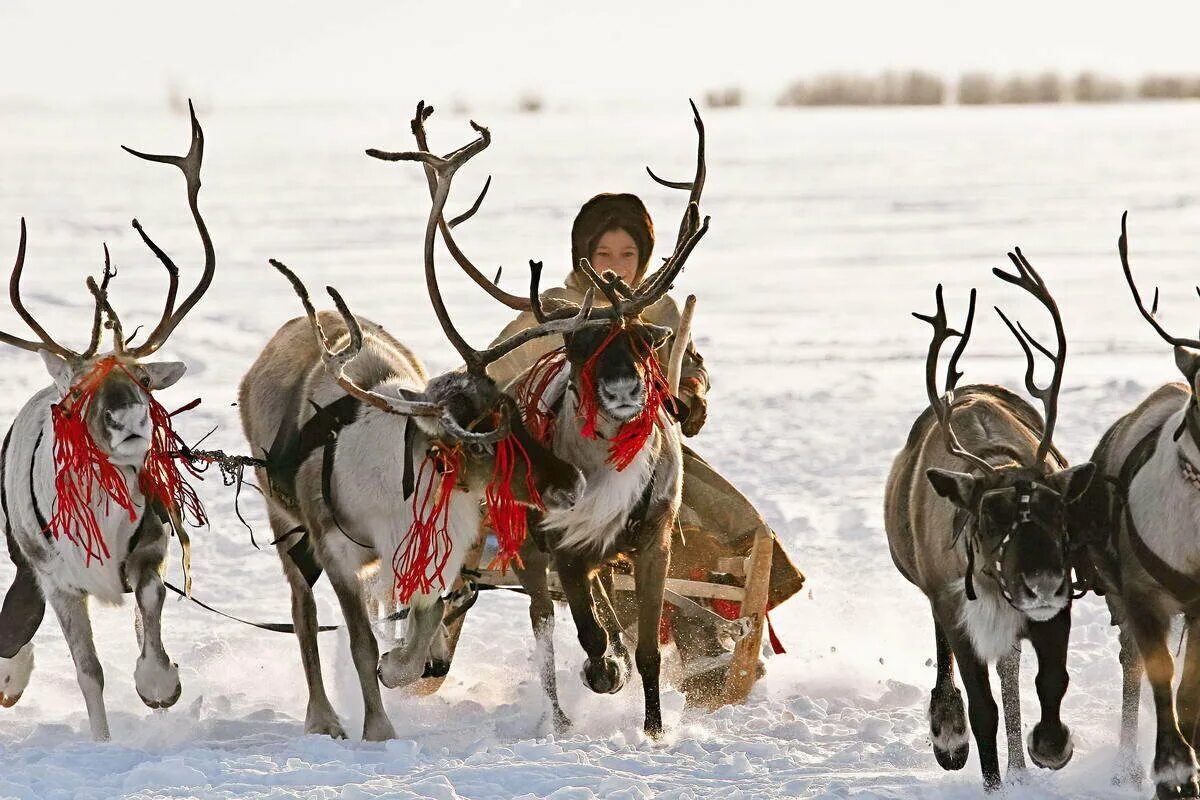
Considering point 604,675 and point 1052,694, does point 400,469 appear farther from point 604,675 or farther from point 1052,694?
point 1052,694

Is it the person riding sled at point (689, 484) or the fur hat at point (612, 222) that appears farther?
the fur hat at point (612, 222)

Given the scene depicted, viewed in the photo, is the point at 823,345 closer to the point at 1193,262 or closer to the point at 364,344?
the point at 1193,262

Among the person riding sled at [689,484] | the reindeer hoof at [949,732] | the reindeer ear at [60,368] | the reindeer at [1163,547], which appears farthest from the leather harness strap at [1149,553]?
the reindeer ear at [60,368]

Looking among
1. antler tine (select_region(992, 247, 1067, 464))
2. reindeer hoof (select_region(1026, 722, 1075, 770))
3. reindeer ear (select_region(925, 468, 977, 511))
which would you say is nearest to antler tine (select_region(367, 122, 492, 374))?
reindeer ear (select_region(925, 468, 977, 511))

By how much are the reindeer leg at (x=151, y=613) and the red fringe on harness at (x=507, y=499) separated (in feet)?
4.27

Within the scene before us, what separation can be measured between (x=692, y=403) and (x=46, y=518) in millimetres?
2718

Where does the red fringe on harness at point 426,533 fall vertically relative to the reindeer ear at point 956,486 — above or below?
below

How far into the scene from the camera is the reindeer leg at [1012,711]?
611 centimetres

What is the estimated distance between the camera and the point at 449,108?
5550 cm

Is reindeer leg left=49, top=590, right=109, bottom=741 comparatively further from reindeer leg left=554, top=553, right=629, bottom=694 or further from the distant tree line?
Answer: the distant tree line

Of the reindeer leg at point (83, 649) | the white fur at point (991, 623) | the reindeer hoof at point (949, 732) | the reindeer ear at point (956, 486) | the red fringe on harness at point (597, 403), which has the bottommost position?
the reindeer hoof at point (949, 732)

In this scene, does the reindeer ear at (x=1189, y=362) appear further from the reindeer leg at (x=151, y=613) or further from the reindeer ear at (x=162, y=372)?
the reindeer leg at (x=151, y=613)

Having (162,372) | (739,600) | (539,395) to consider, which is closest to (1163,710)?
(739,600)

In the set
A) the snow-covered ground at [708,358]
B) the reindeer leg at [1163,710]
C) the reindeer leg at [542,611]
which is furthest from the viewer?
the reindeer leg at [542,611]
